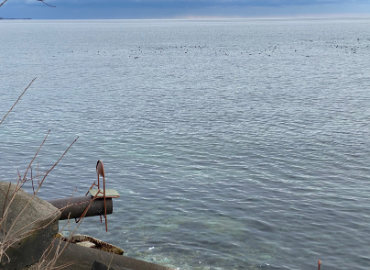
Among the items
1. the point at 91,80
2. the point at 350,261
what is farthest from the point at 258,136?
the point at 91,80

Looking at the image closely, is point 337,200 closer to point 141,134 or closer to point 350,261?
point 350,261

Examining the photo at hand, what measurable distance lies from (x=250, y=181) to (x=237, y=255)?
6.64 meters

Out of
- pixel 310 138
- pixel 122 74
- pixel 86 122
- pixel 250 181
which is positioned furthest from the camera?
pixel 122 74

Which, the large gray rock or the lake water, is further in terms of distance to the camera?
the lake water

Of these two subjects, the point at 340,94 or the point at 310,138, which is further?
the point at 340,94

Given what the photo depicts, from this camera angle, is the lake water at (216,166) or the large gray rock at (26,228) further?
the lake water at (216,166)

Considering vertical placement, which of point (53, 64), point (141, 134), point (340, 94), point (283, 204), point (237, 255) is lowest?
point (237, 255)

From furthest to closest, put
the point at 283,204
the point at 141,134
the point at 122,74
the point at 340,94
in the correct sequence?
the point at 122,74
the point at 340,94
the point at 141,134
the point at 283,204

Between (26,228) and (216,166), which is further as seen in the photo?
(216,166)

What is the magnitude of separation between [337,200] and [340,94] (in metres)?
29.3

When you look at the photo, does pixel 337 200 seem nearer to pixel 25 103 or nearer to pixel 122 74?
pixel 25 103

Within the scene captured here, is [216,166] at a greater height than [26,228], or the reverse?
[216,166]

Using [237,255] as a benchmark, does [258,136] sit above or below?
above

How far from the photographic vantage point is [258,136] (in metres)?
28.2
